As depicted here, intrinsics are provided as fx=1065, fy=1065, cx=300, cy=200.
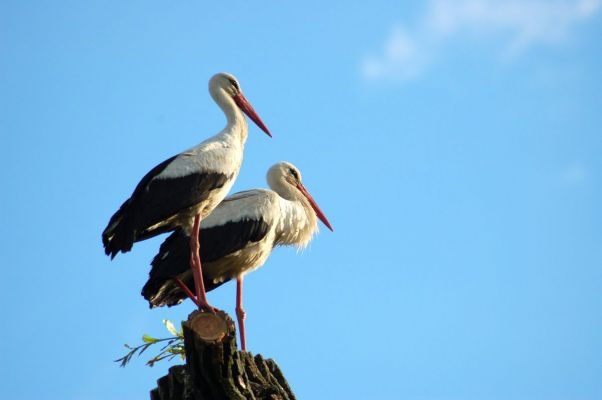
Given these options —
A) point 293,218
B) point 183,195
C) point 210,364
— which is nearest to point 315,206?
point 293,218

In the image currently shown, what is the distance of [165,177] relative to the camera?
30.1 feet

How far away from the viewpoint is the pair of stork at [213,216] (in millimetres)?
9047

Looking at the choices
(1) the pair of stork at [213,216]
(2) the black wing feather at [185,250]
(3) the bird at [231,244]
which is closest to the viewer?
(1) the pair of stork at [213,216]

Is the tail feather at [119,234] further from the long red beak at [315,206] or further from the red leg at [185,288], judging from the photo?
the long red beak at [315,206]

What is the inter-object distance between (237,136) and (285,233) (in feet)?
4.79

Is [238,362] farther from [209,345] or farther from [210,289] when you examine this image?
[210,289]

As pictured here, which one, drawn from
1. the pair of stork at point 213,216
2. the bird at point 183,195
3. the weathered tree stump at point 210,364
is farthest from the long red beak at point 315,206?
the weathered tree stump at point 210,364

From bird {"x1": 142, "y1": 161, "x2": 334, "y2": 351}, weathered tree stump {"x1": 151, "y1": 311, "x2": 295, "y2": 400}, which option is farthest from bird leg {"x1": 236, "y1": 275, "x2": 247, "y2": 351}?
weathered tree stump {"x1": 151, "y1": 311, "x2": 295, "y2": 400}

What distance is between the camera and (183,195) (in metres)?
9.18

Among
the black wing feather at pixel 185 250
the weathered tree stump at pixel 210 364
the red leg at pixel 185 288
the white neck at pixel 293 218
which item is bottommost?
the weathered tree stump at pixel 210 364

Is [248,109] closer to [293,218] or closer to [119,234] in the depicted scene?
[293,218]

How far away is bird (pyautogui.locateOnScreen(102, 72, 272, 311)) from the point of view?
8.90 m

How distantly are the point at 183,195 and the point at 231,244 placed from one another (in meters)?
1.40

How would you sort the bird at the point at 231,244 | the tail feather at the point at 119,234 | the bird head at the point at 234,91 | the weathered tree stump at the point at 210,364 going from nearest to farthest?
the weathered tree stump at the point at 210,364, the tail feather at the point at 119,234, the bird at the point at 231,244, the bird head at the point at 234,91
